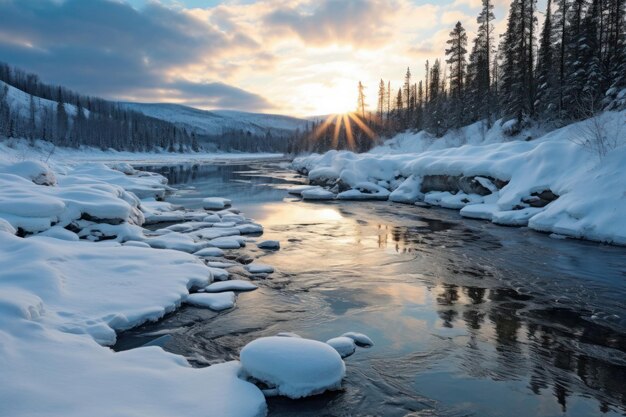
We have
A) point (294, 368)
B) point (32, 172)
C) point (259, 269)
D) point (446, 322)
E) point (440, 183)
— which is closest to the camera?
point (294, 368)

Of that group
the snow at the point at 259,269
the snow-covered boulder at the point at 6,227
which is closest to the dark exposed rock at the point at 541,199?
the snow at the point at 259,269

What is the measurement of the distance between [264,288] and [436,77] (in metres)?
61.8

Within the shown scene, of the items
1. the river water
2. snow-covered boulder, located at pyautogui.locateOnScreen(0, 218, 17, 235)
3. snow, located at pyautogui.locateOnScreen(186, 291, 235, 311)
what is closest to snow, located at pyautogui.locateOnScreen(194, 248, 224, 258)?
the river water

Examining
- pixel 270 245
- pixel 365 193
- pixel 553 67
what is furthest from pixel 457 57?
pixel 270 245

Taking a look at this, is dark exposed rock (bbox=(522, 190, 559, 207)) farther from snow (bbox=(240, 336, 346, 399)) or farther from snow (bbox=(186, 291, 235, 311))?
snow (bbox=(240, 336, 346, 399))

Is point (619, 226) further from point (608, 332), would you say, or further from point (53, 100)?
point (53, 100)

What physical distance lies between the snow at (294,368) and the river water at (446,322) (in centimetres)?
15

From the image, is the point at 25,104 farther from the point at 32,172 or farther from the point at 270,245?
the point at 270,245

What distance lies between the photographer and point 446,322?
7273 millimetres

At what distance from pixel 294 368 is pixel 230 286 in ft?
13.9

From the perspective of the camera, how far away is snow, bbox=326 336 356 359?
608 cm

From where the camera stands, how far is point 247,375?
5125mm

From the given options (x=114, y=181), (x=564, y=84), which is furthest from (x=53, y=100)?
(x=564, y=84)

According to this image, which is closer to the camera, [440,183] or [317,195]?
[440,183]
